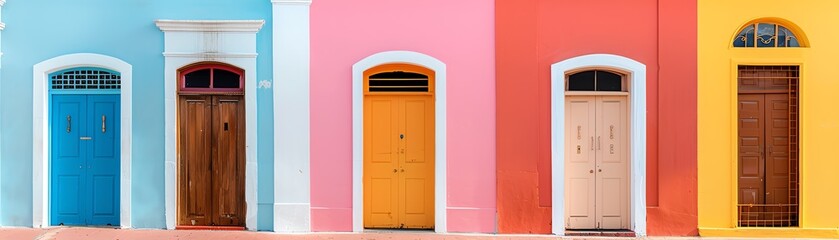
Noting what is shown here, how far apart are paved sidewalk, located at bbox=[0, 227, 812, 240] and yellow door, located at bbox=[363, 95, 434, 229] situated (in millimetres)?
303

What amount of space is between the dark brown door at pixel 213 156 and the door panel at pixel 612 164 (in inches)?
191

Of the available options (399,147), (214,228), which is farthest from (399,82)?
(214,228)

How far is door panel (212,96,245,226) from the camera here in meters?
8.64

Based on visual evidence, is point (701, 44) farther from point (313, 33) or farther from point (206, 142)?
point (206, 142)

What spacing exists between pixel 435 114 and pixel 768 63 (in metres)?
4.46

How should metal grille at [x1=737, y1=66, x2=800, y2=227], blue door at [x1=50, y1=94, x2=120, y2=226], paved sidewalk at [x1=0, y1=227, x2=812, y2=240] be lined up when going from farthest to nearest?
1. blue door at [x1=50, y1=94, x2=120, y2=226]
2. metal grille at [x1=737, y1=66, x2=800, y2=227]
3. paved sidewalk at [x1=0, y1=227, x2=812, y2=240]

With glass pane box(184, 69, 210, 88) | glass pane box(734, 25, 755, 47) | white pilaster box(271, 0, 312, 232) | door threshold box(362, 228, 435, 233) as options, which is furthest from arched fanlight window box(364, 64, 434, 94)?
glass pane box(734, 25, 755, 47)

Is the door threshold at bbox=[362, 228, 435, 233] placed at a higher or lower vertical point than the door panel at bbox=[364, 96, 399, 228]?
lower

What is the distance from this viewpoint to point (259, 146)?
28.0 feet

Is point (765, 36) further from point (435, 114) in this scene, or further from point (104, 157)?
point (104, 157)

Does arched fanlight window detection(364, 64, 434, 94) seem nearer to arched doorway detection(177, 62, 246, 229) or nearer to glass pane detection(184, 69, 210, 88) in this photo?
arched doorway detection(177, 62, 246, 229)

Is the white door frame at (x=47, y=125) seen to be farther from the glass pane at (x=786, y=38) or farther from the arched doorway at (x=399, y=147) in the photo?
the glass pane at (x=786, y=38)

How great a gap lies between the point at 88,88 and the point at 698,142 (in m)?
8.27

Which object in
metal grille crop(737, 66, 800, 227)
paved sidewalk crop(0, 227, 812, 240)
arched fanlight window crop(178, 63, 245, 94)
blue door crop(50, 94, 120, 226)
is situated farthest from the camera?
blue door crop(50, 94, 120, 226)
